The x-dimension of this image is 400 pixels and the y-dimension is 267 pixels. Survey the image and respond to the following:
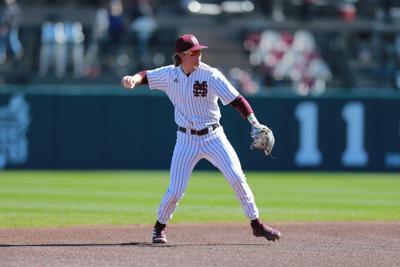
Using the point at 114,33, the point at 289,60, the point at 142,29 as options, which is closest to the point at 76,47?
the point at 114,33

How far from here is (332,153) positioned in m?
19.6

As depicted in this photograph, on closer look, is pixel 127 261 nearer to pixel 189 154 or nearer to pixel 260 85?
pixel 189 154

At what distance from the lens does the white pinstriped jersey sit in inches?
329

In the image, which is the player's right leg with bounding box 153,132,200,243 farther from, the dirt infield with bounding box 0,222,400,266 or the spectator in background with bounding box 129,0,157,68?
the spectator in background with bounding box 129,0,157,68

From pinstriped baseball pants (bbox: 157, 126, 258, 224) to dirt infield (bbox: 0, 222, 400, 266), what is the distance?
0.47 m

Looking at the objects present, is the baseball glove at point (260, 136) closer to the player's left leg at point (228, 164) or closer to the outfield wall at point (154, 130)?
the player's left leg at point (228, 164)

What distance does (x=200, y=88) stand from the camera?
838 centimetres

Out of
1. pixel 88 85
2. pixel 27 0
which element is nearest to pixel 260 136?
pixel 88 85

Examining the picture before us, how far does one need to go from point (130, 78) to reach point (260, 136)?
1300 mm

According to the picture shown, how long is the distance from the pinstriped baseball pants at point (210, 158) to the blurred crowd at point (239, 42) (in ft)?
37.3

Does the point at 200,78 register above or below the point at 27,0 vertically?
below

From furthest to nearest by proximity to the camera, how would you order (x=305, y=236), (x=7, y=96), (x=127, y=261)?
(x=7, y=96) < (x=305, y=236) < (x=127, y=261)

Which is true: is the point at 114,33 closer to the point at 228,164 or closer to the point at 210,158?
the point at 210,158

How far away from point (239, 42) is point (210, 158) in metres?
14.6
